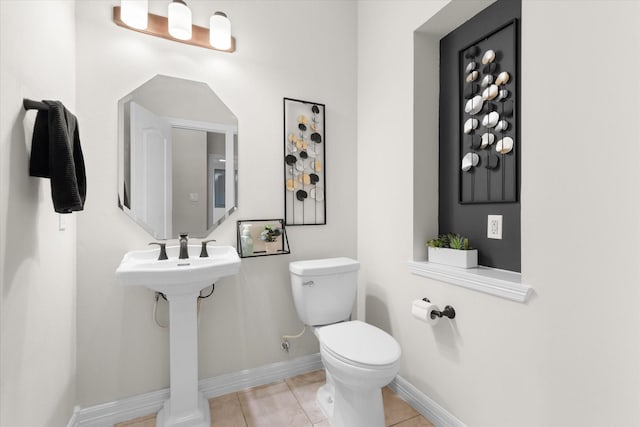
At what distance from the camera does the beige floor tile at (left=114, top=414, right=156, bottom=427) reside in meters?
Answer: 1.59

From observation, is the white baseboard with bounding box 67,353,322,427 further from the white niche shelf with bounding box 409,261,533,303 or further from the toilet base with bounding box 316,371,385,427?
the white niche shelf with bounding box 409,261,533,303

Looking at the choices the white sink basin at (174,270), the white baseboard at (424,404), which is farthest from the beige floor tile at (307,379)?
the white sink basin at (174,270)

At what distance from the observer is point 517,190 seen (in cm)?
138

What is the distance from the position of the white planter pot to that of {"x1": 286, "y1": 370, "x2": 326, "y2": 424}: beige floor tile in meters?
1.07

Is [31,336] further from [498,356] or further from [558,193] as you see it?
[558,193]

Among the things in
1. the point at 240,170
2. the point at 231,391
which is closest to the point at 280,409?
the point at 231,391

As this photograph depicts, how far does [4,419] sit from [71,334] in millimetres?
678

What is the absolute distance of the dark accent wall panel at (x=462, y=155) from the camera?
1.39m

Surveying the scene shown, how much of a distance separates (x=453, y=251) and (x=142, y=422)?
1881mm

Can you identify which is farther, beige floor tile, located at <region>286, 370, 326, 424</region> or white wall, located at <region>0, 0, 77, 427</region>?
beige floor tile, located at <region>286, 370, 326, 424</region>

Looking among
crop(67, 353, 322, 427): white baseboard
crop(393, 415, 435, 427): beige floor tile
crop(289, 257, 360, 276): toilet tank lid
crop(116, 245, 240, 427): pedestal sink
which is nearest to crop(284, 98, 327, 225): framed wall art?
crop(289, 257, 360, 276): toilet tank lid

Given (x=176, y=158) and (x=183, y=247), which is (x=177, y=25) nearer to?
(x=176, y=158)

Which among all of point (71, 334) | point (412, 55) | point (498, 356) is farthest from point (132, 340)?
point (412, 55)

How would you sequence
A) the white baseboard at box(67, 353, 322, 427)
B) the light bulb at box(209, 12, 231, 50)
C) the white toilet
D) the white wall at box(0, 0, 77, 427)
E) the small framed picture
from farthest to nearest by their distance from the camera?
the small framed picture, the light bulb at box(209, 12, 231, 50), the white baseboard at box(67, 353, 322, 427), the white toilet, the white wall at box(0, 0, 77, 427)
